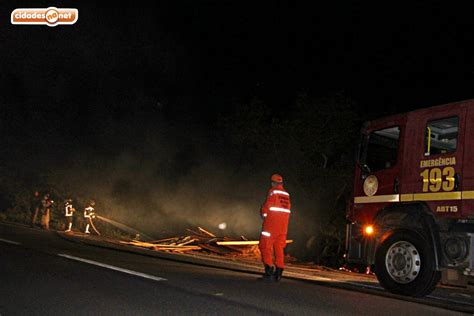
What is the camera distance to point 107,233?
21.5 m

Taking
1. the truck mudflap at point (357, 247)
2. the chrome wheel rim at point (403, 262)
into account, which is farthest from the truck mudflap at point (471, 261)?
the truck mudflap at point (357, 247)

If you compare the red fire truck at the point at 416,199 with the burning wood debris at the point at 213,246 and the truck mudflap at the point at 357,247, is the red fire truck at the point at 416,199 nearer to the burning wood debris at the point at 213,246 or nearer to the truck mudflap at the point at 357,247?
the truck mudflap at the point at 357,247

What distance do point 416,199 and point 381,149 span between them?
3.60 ft

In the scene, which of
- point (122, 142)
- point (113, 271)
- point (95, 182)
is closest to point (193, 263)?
point (113, 271)

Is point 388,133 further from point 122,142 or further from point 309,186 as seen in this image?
point 122,142

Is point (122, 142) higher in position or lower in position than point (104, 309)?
higher

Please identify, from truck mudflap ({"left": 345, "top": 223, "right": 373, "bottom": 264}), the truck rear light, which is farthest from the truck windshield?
truck mudflap ({"left": 345, "top": 223, "right": 373, "bottom": 264})

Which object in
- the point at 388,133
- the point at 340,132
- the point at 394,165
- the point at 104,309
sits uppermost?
the point at 340,132

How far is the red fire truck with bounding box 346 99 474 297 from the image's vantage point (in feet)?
22.0

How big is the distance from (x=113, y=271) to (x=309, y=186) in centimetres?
1251

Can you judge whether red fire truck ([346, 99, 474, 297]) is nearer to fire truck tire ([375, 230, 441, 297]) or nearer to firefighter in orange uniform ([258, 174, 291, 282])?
fire truck tire ([375, 230, 441, 297])

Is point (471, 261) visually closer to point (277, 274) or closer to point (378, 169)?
point (378, 169)

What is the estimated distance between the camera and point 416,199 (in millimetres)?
7230

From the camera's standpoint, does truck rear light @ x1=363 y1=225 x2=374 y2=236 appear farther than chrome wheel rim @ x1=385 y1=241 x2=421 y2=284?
Yes
